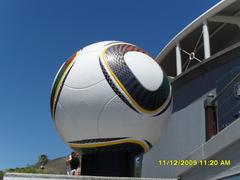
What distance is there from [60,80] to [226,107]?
23.1ft

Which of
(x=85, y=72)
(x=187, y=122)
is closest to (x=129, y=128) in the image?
(x=85, y=72)

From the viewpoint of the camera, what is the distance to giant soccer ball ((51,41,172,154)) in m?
8.05

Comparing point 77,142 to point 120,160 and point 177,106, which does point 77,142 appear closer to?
point 120,160

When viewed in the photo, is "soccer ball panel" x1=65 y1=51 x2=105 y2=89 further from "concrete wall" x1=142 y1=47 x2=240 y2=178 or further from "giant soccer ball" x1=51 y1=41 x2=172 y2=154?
"concrete wall" x1=142 y1=47 x2=240 y2=178

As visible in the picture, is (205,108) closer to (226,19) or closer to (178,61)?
(178,61)

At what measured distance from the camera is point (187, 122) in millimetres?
17406

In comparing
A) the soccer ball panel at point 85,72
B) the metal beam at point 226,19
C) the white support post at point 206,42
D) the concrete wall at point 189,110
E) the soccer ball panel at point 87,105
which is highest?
the metal beam at point 226,19

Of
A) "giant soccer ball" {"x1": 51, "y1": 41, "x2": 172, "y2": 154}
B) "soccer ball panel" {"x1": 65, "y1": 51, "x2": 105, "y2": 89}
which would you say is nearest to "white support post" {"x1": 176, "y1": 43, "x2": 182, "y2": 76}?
"giant soccer ball" {"x1": 51, "y1": 41, "x2": 172, "y2": 154}

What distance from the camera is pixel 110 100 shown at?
8.02 metres

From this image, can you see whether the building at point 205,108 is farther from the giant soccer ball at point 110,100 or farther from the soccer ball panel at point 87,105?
the soccer ball panel at point 87,105

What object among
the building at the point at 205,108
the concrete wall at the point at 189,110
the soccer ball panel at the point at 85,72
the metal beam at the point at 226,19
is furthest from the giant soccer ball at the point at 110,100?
the metal beam at the point at 226,19

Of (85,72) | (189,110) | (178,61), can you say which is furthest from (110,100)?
(178,61)

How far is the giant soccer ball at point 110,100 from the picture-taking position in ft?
26.4

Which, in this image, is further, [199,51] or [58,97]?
[199,51]
